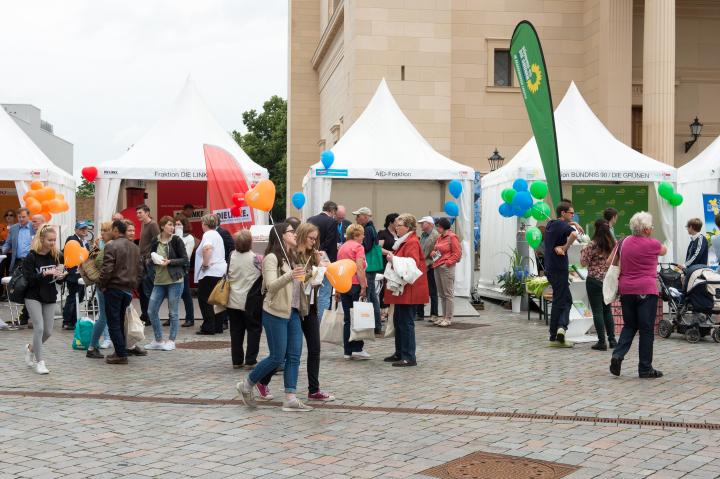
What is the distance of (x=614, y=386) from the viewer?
9.16 metres

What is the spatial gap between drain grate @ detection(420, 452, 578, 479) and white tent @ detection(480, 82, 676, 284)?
11932mm

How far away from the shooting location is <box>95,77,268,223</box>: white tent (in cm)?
1694

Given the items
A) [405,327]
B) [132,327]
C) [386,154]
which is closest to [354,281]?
[405,327]

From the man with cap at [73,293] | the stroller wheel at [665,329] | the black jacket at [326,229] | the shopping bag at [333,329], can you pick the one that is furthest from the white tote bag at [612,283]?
the man with cap at [73,293]

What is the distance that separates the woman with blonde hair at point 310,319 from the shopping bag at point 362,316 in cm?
191

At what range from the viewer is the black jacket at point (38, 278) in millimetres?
9766

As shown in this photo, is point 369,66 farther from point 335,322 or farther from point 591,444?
point 591,444

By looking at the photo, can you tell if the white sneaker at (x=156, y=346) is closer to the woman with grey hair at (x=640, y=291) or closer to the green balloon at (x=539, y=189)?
the woman with grey hair at (x=640, y=291)

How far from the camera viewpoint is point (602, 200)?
2255cm

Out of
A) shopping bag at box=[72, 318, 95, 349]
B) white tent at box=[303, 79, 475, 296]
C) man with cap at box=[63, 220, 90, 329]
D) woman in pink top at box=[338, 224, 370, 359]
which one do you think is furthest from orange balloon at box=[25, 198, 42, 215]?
woman in pink top at box=[338, 224, 370, 359]

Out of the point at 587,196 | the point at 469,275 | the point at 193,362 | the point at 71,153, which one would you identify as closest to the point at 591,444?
the point at 193,362

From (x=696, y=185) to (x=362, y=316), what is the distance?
11854 mm

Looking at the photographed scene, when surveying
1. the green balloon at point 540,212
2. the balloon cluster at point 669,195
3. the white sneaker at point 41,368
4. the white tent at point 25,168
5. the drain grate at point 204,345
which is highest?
the white tent at point 25,168

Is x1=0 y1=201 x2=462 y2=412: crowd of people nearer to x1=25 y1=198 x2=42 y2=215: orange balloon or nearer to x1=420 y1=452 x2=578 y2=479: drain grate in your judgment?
x1=25 y1=198 x2=42 y2=215: orange balloon
